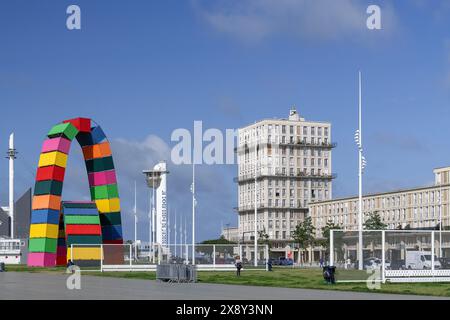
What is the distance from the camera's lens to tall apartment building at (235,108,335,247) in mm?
178500

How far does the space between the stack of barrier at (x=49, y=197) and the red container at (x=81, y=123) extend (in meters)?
0.84

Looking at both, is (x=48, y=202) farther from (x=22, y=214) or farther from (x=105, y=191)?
(x=22, y=214)

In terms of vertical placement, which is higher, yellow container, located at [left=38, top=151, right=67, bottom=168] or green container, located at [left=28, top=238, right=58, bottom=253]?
yellow container, located at [left=38, top=151, right=67, bottom=168]

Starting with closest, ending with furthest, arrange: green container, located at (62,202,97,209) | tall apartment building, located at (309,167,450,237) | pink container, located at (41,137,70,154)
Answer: pink container, located at (41,137,70,154) < green container, located at (62,202,97,209) < tall apartment building, located at (309,167,450,237)

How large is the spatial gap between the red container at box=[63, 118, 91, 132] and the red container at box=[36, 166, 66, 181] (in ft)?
14.6

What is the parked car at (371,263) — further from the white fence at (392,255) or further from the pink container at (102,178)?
the pink container at (102,178)

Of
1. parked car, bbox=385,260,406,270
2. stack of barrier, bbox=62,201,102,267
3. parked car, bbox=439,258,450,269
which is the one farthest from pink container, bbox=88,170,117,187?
parked car, bbox=439,258,450,269

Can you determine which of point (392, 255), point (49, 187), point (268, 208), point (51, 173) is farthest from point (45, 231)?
point (268, 208)

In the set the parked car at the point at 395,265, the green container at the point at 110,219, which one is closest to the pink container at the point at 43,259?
the green container at the point at 110,219

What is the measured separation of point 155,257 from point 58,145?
43.6 feet

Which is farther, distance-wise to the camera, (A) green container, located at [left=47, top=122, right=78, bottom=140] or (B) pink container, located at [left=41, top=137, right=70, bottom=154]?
(A) green container, located at [left=47, top=122, right=78, bottom=140]

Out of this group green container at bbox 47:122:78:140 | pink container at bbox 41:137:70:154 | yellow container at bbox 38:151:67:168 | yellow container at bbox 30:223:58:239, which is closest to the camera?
yellow container at bbox 30:223:58:239

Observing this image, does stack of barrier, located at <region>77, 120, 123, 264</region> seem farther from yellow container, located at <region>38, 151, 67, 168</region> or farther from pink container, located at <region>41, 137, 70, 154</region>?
yellow container, located at <region>38, 151, 67, 168</region>
